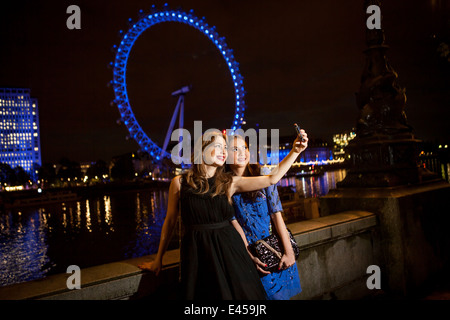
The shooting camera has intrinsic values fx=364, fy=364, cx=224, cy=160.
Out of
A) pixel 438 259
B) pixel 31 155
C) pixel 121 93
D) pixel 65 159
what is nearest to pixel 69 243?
Answer: pixel 121 93

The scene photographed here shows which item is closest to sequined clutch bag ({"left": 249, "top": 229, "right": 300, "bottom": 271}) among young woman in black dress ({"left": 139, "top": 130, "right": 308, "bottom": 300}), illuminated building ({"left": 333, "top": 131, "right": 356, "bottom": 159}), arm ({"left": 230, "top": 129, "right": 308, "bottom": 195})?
young woman in black dress ({"left": 139, "top": 130, "right": 308, "bottom": 300})

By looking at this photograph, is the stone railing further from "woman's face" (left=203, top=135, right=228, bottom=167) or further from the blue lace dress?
"woman's face" (left=203, top=135, right=228, bottom=167)

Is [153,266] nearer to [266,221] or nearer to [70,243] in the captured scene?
[266,221]

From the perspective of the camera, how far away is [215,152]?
279cm

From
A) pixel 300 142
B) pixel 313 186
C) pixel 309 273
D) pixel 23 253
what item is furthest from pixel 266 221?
pixel 313 186

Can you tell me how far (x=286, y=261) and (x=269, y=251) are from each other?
0.17 meters

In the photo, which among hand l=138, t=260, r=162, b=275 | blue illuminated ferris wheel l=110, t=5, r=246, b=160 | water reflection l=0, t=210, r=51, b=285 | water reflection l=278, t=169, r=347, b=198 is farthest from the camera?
water reflection l=278, t=169, r=347, b=198

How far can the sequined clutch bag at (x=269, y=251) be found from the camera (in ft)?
9.19

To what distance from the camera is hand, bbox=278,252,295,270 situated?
9.37 ft

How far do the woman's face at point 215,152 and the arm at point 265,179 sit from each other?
0.67 feet

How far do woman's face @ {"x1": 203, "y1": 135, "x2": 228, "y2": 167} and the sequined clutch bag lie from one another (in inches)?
27.5

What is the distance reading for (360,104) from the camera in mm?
5105
